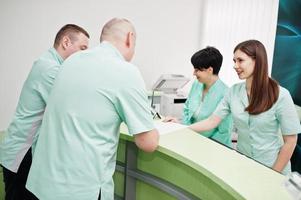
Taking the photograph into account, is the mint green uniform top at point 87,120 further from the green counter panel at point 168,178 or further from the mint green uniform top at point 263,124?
the mint green uniform top at point 263,124

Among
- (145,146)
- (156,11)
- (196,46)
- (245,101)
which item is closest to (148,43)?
(156,11)

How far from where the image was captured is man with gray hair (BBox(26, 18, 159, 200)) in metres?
1.15

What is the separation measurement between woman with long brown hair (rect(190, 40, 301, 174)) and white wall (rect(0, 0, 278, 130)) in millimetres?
1684

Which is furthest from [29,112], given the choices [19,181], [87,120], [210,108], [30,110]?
[210,108]

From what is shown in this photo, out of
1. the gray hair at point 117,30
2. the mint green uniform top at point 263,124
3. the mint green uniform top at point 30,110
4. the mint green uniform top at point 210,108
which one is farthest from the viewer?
the mint green uniform top at point 210,108

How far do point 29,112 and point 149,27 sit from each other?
2072mm

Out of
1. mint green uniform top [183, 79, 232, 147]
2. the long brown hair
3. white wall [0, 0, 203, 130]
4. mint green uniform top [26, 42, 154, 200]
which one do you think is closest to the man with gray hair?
mint green uniform top [26, 42, 154, 200]

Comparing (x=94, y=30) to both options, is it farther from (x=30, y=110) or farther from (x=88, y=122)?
(x=88, y=122)

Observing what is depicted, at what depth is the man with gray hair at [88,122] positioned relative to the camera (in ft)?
3.78

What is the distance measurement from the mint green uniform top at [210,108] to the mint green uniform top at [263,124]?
0.22 m

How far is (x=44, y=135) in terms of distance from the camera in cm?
124

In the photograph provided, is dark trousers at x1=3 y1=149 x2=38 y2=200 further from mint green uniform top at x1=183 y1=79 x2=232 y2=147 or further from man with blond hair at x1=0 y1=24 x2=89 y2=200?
mint green uniform top at x1=183 y1=79 x2=232 y2=147

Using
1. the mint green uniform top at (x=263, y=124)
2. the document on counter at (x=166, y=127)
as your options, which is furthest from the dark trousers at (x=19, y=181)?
the mint green uniform top at (x=263, y=124)

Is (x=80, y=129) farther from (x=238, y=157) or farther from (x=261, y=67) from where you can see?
(x=261, y=67)
